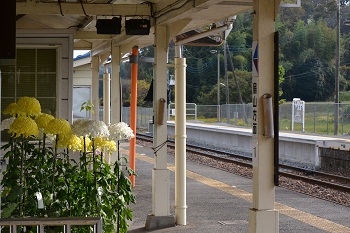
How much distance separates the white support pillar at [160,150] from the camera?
37.9ft

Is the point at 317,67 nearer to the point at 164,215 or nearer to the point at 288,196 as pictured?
the point at 288,196

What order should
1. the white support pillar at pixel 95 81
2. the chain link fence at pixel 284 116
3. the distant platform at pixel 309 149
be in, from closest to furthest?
the white support pillar at pixel 95 81
the distant platform at pixel 309 149
the chain link fence at pixel 284 116

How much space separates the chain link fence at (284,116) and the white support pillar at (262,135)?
24540 millimetres

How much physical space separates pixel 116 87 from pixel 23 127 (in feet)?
32.8

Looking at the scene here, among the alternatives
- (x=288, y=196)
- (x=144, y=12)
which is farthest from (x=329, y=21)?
(x=144, y=12)

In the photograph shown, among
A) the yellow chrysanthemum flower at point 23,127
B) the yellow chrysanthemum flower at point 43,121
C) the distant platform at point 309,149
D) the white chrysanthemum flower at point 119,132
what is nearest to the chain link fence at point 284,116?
the distant platform at point 309,149

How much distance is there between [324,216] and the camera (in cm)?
1298

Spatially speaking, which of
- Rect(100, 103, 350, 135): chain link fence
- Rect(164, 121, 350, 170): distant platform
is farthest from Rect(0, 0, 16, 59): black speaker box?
Rect(100, 103, 350, 135): chain link fence

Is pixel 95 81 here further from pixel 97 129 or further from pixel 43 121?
pixel 43 121

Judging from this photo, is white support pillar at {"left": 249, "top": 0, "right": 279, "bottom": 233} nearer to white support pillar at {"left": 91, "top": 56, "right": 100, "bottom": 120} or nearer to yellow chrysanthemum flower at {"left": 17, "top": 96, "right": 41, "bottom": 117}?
yellow chrysanthemum flower at {"left": 17, "top": 96, "right": 41, "bottom": 117}

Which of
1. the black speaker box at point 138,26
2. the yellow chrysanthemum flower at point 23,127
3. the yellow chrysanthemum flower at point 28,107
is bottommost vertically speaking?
the yellow chrysanthemum flower at point 23,127

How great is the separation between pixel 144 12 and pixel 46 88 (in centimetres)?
229

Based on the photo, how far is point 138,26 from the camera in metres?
11.2

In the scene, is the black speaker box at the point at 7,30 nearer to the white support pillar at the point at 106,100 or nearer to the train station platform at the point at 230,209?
the train station platform at the point at 230,209
